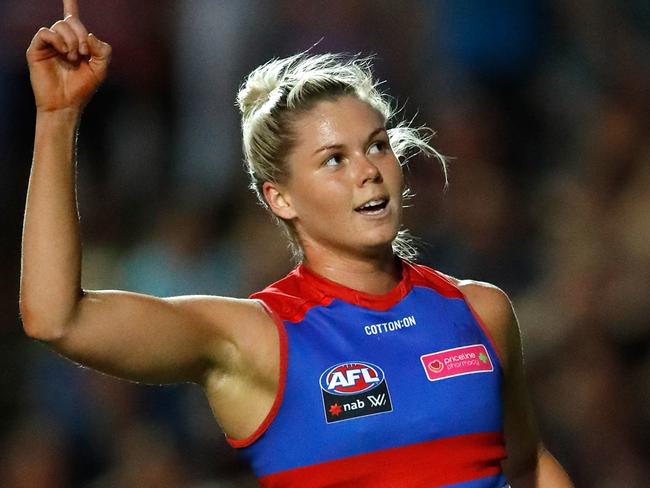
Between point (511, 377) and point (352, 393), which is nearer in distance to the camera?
point (352, 393)

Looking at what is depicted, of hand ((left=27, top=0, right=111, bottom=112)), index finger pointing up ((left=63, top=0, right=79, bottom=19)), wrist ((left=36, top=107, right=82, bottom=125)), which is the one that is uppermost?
index finger pointing up ((left=63, top=0, right=79, bottom=19))

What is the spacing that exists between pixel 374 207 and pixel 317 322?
0.36m

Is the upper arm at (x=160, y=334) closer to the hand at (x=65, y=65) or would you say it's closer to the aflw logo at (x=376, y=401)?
the aflw logo at (x=376, y=401)

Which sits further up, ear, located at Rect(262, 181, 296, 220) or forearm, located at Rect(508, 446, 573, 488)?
ear, located at Rect(262, 181, 296, 220)

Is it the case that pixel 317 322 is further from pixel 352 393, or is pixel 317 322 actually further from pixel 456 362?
pixel 456 362

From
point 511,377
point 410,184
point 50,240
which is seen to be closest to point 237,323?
point 50,240

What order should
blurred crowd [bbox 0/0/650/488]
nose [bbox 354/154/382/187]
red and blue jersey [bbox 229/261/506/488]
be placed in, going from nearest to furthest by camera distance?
red and blue jersey [bbox 229/261/506/488]
nose [bbox 354/154/382/187]
blurred crowd [bbox 0/0/650/488]

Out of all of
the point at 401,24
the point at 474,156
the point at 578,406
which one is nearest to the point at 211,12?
the point at 401,24

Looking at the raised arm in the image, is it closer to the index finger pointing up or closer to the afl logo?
the index finger pointing up

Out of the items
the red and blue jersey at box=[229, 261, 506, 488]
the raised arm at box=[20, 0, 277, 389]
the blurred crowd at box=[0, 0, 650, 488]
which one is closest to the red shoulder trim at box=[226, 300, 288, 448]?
the red and blue jersey at box=[229, 261, 506, 488]

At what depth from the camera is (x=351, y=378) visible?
311 cm

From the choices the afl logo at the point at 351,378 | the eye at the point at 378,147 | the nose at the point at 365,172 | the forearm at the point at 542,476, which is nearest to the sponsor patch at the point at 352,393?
the afl logo at the point at 351,378

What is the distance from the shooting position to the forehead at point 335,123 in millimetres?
3361

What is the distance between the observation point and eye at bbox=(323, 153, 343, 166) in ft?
11.0
